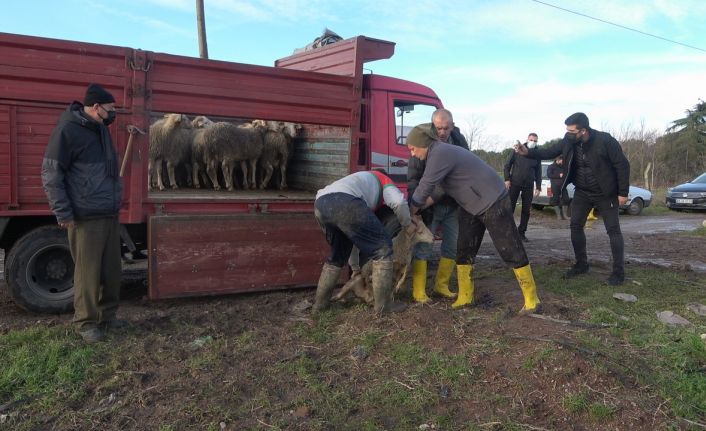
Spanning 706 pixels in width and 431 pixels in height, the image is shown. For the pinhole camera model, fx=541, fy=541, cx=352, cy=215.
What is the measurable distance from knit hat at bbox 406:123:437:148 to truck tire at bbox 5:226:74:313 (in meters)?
3.33

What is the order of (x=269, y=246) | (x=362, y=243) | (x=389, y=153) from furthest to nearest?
(x=389, y=153) → (x=269, y=246) → (x=362, y=243)

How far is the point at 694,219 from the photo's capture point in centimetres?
1592

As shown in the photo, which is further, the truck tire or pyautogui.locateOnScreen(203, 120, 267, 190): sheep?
pyautogui.locateOnScreen(203, 120, 267, 190): sheep

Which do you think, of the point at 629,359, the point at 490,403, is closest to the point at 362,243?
the point at 490,403

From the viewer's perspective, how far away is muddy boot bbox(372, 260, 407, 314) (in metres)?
4.71

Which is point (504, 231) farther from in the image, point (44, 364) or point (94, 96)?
point (44, 364)

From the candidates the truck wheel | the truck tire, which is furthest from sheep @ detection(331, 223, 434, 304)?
the truck wheel

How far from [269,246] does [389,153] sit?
197cm

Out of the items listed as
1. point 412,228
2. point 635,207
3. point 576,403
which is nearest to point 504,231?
point 412,228

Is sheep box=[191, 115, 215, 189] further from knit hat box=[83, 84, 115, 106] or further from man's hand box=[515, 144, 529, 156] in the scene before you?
man's hand box=[515, 144, 529, 156]

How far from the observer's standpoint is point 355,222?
4.56m

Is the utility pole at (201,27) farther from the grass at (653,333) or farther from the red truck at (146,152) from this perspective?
the grass at (653,333)

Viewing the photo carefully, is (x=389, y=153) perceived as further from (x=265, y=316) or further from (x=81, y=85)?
(x=81, y=85)

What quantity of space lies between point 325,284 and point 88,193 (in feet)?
6.97
